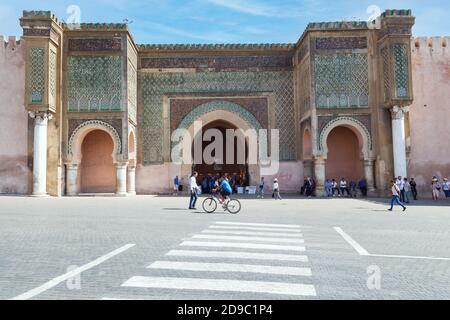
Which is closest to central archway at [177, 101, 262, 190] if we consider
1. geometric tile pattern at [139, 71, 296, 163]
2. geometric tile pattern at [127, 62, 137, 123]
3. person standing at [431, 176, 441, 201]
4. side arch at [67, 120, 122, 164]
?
geometric tile pattern at [139, 71, 296, 163]

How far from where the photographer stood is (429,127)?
768 inches

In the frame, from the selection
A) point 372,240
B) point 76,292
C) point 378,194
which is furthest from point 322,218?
point 378,194

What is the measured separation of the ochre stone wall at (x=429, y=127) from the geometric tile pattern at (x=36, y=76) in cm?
1666

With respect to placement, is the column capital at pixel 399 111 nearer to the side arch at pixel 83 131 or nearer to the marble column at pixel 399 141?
the marble column at pixel 399 141

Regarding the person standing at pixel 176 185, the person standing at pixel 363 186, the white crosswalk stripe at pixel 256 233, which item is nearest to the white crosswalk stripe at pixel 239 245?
the white crosswalk stripe at pixel 256 233

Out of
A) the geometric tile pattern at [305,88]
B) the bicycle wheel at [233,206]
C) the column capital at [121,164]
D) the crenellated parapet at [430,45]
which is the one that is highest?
the crenellated parapet at [430,45]

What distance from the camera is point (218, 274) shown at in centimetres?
452

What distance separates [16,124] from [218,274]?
705 inches

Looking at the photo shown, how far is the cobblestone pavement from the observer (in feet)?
12.8

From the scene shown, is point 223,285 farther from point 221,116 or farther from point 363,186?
point 221,116

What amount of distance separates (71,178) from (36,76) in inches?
188

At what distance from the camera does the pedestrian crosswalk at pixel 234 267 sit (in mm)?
3988

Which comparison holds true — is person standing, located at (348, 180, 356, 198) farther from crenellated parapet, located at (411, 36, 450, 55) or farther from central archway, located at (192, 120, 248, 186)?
central archway, located at (192, 120, 248, 186)

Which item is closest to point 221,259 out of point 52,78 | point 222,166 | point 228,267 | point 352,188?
point 228,267
